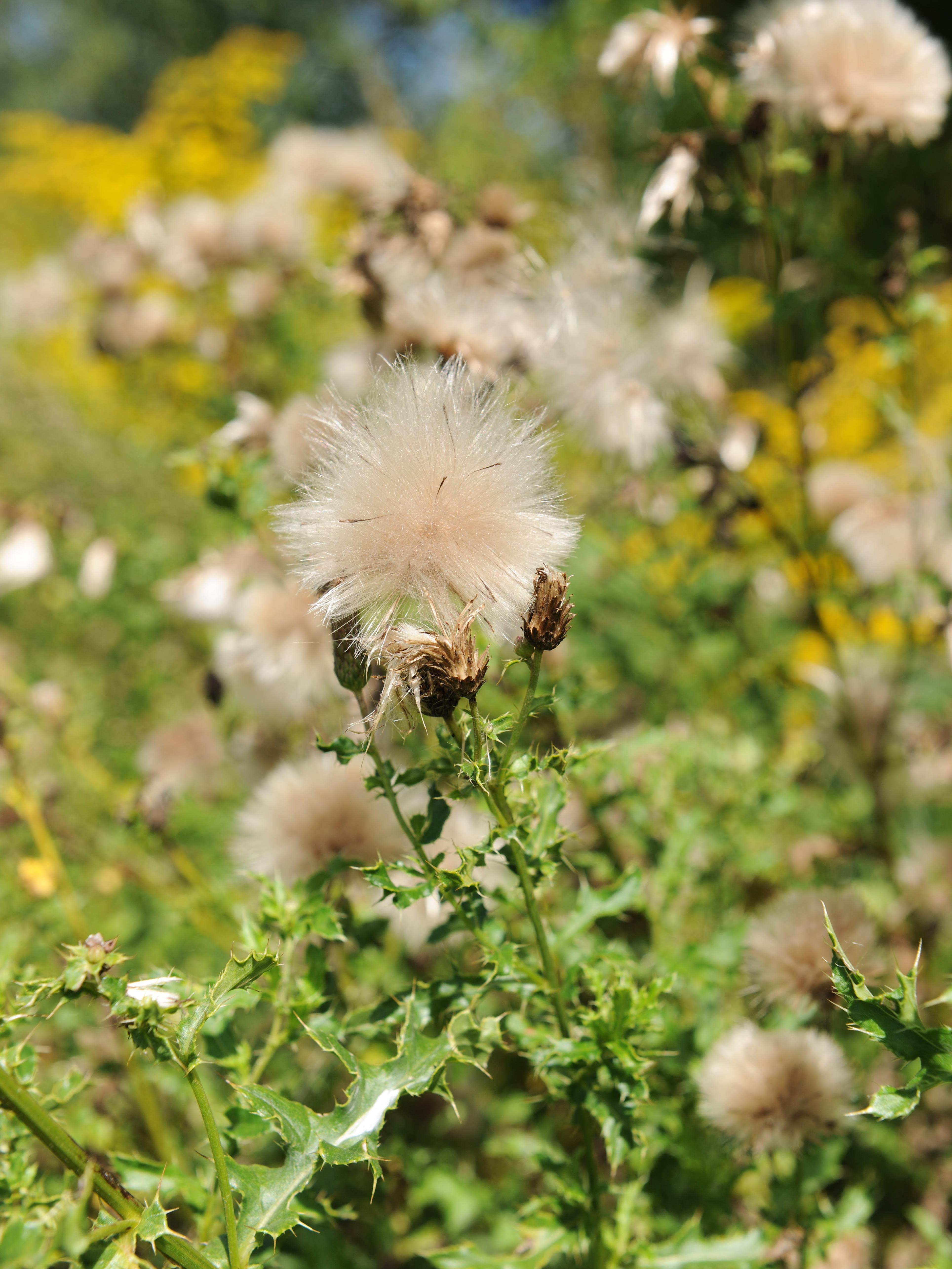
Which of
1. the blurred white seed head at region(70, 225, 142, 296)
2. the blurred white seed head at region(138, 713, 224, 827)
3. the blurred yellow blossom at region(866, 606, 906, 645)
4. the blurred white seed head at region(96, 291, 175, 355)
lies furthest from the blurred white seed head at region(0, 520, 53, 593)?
the blurred yellow blossom at region(866, 606, 906, 645)

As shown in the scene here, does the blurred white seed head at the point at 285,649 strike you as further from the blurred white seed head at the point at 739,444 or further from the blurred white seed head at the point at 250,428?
the blurred white seed head at the point at 739,444

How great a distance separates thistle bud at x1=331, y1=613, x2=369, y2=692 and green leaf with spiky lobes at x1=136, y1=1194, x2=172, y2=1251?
0.46 m

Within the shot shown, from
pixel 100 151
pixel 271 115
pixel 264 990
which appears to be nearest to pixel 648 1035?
pixel 264 990

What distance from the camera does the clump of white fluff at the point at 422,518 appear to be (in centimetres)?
84

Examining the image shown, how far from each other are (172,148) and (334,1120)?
6580 mm

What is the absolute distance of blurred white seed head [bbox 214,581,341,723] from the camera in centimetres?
146

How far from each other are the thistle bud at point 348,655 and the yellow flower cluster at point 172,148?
4909mm

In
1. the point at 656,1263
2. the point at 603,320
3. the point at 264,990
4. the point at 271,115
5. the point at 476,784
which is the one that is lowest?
the point at 271,115

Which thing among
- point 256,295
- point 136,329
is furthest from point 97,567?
point 136,329

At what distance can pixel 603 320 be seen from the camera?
5.47ft

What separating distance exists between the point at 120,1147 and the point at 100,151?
789cm

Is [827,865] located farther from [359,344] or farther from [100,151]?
[100,151]

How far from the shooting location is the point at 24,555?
1.98m

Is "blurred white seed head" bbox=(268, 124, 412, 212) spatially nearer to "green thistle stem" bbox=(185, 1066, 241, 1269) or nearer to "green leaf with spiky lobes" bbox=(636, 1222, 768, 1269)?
"green thistle stem" bbox=(185, 1066, 241, 1269)
